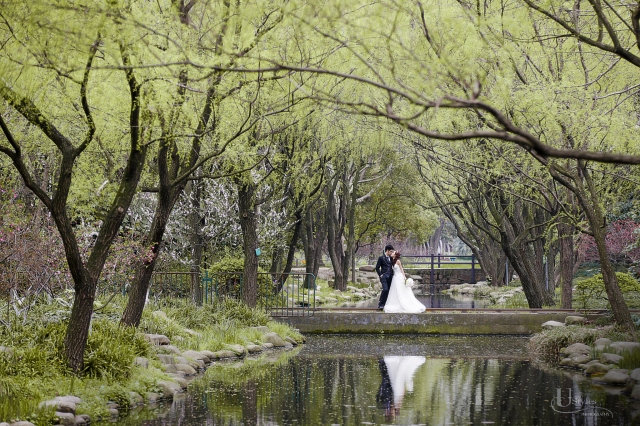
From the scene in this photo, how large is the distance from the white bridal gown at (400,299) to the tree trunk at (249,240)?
3.97 m

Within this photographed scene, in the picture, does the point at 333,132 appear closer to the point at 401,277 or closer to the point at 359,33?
the point at 401,277

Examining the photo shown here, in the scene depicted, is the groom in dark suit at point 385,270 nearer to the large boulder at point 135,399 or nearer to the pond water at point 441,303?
the pond water at point 441,303

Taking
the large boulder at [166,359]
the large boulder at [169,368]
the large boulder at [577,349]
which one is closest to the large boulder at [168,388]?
the large boulder at [169,368]

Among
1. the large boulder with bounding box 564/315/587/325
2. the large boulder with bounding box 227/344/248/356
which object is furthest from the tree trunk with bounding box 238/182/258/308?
the large boulder with bounding box 564/315/587/325

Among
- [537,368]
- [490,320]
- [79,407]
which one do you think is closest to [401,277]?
[490,320]

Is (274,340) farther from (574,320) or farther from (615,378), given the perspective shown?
(615,378)

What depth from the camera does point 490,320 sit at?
20.8 metres

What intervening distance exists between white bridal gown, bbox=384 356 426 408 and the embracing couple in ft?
19.9

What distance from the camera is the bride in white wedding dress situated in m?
21.9

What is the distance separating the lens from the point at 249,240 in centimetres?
1978

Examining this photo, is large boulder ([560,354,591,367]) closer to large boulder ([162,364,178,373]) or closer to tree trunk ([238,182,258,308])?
large boulder ([162,364,178,373])

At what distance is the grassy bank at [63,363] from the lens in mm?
9008

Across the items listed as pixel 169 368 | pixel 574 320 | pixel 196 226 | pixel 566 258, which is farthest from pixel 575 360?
pixel 196 226

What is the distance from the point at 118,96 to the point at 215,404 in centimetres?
435
